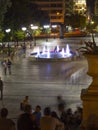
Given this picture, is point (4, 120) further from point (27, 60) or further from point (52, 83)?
point (27, 60)

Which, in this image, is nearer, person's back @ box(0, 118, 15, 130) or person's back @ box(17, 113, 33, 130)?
person's back @ box(0, 118, 15, 130)

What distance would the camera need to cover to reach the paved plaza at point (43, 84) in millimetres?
22906

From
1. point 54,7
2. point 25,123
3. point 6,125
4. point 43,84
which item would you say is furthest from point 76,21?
point 6,125

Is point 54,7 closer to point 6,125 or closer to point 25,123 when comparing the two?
point 25,123

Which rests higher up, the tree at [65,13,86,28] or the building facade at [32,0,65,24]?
the building facade at [32,0,65,24]

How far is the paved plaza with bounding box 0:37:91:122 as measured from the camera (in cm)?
2291

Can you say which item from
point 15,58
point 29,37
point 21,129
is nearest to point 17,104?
point 21,129

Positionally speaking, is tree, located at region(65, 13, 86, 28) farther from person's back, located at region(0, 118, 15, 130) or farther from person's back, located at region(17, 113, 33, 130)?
person's back, located at region(0, 118, 15, 130)

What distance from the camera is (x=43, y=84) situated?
29578 mm

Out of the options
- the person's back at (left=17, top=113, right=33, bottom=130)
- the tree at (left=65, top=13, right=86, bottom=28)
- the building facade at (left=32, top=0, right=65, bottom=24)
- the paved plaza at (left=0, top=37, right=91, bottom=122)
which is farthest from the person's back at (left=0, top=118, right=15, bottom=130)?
the building facade at (left=32, top=0, right=65, bottom=24)

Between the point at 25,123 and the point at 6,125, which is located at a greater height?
the point at 6,125

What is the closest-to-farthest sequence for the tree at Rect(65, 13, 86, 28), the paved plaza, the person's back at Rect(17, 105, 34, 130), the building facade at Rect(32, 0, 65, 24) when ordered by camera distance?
the person's back at Rect(17, 105, 34, 130) → the paved plaza → the tree at Rect(65, 13, 86, 28) → the building facade at Rect(32, 0, 65, 24)

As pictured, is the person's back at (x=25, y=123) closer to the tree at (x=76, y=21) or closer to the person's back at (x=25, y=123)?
the person's back at (x=25, y=123)

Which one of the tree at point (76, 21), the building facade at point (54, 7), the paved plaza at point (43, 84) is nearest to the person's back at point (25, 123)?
the paved plaza at point (43, 84)
